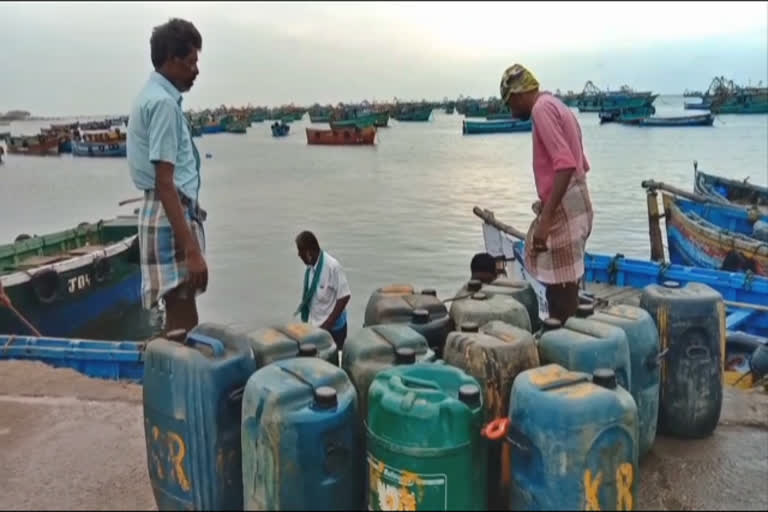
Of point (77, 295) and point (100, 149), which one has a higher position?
point (100, 149)

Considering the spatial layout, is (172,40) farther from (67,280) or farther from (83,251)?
(83,251)

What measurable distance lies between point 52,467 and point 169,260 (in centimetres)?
108

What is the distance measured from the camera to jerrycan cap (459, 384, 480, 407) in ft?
6.57

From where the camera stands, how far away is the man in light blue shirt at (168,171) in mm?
2750

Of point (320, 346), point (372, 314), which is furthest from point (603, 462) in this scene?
point (372, 314)

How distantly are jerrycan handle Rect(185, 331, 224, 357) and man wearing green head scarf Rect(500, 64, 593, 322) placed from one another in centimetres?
167

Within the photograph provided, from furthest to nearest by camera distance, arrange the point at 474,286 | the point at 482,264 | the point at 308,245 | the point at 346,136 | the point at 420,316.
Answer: the point at 346,136 → the point at 482,264 → the point at 308,245 → the point at 474,286 → the point at 420,316

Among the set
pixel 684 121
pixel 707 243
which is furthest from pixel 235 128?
pixel 707 243

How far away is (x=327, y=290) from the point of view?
4.62 m

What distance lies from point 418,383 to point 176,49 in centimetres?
178

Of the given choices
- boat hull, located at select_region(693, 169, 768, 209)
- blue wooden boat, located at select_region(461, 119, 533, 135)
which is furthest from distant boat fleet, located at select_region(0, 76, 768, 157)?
boat hull, located at select_region(693, 169, 768, 209)

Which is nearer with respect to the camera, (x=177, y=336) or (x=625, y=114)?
(x=177, y=336)

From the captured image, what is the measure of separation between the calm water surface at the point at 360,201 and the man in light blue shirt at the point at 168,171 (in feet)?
1.35

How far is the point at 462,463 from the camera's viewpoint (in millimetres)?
1982
